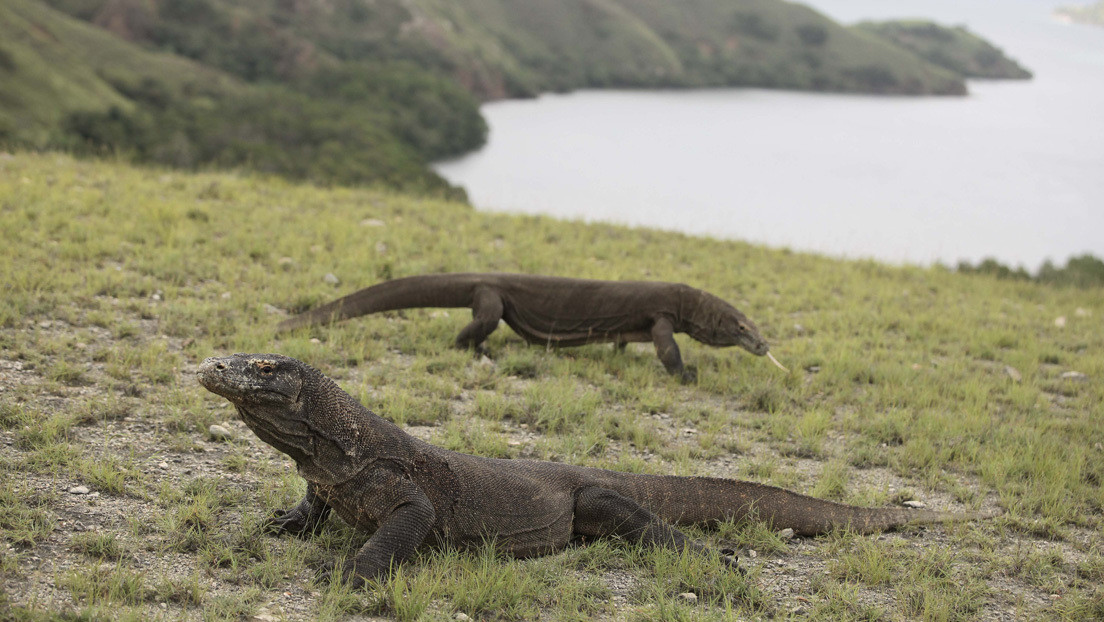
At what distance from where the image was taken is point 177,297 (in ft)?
25.3

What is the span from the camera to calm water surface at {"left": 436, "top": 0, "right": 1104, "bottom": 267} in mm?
21828

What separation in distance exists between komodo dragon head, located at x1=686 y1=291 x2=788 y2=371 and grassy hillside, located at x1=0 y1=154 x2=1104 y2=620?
23 cm

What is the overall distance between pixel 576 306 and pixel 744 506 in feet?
11.5

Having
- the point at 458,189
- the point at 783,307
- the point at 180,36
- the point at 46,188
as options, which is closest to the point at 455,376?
the point at 783,307

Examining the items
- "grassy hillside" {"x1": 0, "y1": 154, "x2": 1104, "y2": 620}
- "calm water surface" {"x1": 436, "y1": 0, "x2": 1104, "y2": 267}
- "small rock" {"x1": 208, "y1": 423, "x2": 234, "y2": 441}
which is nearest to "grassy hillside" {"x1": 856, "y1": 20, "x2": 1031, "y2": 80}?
"calm water surface" {"x1": 436, "y1": 0, "x2": 1104, "y2": 267}

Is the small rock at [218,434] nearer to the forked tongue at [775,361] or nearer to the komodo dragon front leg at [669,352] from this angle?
the komodo dragon front leg at [669,352]

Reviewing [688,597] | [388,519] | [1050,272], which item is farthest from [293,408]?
[1050,272]

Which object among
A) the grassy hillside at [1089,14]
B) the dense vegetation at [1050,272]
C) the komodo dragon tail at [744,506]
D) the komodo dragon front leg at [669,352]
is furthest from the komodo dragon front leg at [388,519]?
the grassy hillside at [1089,14]

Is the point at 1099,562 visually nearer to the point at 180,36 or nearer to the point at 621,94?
the point at 621,94

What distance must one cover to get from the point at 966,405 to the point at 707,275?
4.58m

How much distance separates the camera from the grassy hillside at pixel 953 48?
7662 cm

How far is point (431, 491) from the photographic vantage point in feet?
13.4

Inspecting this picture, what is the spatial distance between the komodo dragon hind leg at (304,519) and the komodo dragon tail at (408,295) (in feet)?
11.2

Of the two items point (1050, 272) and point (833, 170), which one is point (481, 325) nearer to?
point (1050, 272)
